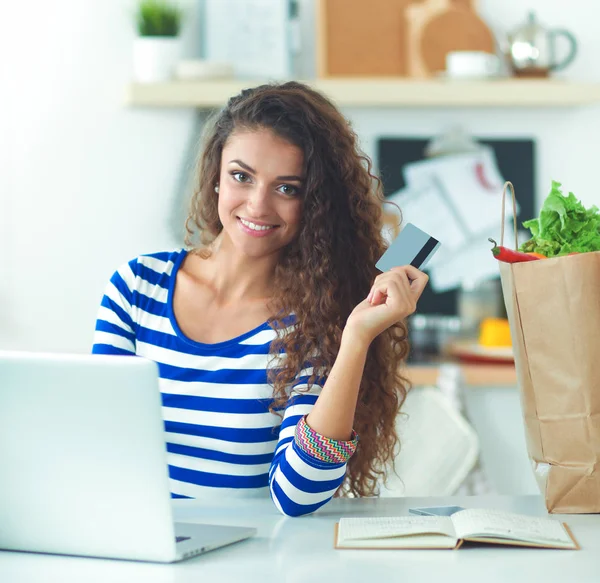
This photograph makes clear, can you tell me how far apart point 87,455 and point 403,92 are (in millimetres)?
2031

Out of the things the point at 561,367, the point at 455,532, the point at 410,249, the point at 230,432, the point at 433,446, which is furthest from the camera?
the point at 433,446

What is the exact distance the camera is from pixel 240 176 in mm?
1450

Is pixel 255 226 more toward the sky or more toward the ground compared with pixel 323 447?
more toward the sky

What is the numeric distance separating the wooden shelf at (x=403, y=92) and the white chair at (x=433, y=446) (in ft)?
2.89

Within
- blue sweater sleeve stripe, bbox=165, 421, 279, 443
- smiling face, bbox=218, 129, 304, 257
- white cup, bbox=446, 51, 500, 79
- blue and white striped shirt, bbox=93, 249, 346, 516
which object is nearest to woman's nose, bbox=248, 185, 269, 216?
smiling face, bbox=218, 129, 304, 257

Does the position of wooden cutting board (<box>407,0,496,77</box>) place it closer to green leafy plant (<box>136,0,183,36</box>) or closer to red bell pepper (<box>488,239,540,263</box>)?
green leafy plant (<box>136,0,183,36</box>)

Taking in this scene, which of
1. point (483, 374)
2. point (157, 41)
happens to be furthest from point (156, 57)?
point (483, 374)

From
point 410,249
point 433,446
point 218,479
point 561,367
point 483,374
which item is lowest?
point 433,446

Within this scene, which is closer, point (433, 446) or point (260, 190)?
point (260, 190)

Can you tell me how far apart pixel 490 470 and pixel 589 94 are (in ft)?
3.98

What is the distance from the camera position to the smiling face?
1419 millimetres

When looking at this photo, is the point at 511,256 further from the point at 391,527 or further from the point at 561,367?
the point at 391,527

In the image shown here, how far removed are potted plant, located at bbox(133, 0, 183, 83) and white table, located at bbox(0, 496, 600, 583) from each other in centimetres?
191

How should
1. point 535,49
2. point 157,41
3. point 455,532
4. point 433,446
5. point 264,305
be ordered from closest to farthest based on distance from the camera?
point 455,532, point 264,305, point 433,446, point 157,41, point 535,49
